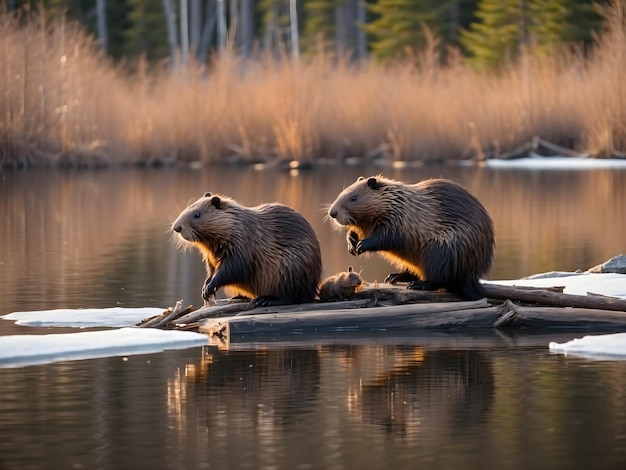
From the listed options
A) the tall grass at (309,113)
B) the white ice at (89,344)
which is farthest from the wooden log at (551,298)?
the tall grass at (309,113)

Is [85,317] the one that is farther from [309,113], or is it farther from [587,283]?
[309,113]

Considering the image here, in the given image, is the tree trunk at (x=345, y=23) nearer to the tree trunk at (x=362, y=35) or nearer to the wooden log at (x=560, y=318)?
the tree trunk at (x=362, y=35)

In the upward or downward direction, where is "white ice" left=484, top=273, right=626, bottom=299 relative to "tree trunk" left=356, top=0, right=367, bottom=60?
downward

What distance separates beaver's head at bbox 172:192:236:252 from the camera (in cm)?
1094

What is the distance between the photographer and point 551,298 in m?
10.8

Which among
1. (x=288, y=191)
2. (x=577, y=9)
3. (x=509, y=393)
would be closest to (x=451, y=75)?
(x=288, y=191)

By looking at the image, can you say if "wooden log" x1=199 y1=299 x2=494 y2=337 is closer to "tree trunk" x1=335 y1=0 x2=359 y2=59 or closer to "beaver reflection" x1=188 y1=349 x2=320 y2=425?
"beaver reflection" x1=188 y1=349 x2=320 y2=425

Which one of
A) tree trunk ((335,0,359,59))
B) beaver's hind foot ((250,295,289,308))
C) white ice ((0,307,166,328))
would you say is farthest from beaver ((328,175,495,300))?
tree trunk ((335,0,359,59))

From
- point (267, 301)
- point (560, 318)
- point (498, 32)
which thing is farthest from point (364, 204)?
point (498, 32)

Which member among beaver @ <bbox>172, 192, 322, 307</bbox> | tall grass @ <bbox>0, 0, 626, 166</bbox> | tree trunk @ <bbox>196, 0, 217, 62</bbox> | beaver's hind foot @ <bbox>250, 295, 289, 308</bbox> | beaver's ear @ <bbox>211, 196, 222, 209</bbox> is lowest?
beaver's hind foot @ <bbox>250, 295, 289, 308</bbox>

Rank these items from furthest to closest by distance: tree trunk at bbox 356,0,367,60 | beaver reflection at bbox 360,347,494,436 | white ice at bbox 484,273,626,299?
1. tree trunk at bbox 356,0,367,60
2. white ice at bbox 484,273,626,299
3. beaver reflection at bbox 360,347,494,436

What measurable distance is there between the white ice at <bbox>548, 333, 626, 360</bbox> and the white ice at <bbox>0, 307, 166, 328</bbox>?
3262 millimetres

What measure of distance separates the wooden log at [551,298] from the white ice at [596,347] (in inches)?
36.1

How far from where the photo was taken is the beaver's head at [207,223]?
1094 cm
